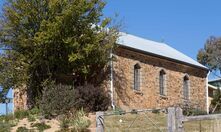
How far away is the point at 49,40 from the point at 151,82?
11038 mm

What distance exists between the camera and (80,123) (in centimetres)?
2341

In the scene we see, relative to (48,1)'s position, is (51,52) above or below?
below

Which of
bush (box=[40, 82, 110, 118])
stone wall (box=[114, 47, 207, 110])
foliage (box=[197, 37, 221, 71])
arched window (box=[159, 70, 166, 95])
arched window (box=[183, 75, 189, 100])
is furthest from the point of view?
foliage (box=[197, 37, 221, 71])

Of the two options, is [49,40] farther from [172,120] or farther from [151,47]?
[172,120]

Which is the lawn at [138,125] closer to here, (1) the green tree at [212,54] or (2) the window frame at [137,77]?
(2) the window frame at [137,77]

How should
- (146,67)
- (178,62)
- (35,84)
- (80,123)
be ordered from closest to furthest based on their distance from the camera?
1. (80,123)
2. (35,84)
3. (146,67)
4. (178,62)

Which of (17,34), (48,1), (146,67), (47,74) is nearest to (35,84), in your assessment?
(47,74)

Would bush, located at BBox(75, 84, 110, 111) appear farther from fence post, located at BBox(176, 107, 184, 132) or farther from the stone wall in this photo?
fence post, located at BBox(176, 107, 184, 132)

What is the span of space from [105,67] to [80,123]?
11.1 meters

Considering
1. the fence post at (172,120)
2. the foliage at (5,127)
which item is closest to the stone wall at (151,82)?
the foliage at (5,127)

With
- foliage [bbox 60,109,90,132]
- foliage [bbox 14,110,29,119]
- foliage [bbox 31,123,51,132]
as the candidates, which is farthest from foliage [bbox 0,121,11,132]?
foliage [bbox 60,109,90,132]

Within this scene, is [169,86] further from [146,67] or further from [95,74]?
[95,74]

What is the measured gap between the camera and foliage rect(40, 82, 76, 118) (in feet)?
89.6

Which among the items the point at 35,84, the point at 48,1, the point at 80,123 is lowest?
the point at 80,123
